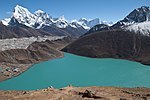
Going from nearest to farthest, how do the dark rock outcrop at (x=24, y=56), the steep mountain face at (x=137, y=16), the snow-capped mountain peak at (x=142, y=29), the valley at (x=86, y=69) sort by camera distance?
1. the valley at (x=86, y=69)
2. the dark rock outcrop at (x=24, y=56)
3. the snow-capped mountain peak at (x=142, y=29)
4. the steep mountain face at (x=137, y=16)

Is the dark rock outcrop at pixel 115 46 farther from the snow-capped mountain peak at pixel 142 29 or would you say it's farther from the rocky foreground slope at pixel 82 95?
the rocky foreground slope at pixel 82 95

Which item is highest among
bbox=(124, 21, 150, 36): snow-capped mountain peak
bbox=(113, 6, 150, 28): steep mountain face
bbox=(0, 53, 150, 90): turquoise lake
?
bbox=(113, 6, 150, 28): steep mountain face

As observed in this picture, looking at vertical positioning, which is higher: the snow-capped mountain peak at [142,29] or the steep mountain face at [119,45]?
the snow-capped mountain peak at [142,29]

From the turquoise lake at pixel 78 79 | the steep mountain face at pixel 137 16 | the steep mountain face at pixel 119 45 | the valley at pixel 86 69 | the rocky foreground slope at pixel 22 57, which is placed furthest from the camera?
the steep mountain face at pixel 137 16

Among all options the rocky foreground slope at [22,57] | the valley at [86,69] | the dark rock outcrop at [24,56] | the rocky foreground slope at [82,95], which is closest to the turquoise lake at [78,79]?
the valley at [86,69]

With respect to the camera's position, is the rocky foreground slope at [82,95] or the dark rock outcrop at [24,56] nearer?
the rocky foreground slope at [82,95]

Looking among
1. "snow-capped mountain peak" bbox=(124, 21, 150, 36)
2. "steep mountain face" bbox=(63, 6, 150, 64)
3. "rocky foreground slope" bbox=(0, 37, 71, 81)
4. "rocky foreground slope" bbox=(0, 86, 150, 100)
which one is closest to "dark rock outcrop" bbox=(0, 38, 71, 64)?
"rocky foreground slope" bbox=(0, 37, 71, 81)

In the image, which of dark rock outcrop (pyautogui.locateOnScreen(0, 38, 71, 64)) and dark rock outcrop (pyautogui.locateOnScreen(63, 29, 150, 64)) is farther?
dark rock outcrop (pyautogui.locateOnScreen(63, 29, 150, 64))

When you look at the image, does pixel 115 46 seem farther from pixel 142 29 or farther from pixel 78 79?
pixel 78 79

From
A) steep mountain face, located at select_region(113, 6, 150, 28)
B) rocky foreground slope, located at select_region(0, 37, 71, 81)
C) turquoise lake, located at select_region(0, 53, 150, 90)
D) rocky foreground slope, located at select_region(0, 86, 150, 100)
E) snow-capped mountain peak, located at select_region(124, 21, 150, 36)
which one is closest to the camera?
rocky foreground slope, located at select_region(0, 86, 150, 100)

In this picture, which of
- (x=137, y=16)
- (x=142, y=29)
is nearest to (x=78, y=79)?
(x=142, y=29)

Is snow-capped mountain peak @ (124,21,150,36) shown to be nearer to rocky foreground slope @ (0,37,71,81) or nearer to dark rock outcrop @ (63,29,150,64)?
dark rock outcrop @ (63,29,150,64)

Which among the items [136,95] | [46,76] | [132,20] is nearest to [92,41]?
[46,76]

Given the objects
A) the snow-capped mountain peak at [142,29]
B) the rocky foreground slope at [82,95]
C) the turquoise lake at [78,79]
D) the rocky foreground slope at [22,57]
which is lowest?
the turquoise lake at [78,79]
